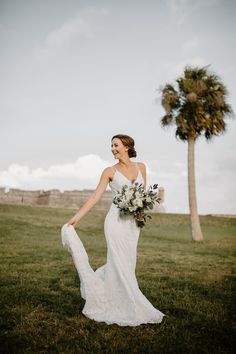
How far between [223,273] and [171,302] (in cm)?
382

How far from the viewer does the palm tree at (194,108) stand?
747 inches

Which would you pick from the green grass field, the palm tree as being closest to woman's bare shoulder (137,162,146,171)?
the green grass field

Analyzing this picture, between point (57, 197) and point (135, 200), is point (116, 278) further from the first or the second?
point (57, 197)

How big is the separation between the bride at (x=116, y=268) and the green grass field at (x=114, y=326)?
0.23 m

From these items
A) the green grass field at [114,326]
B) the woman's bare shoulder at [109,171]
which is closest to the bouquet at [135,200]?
the woman's bare shoulder at [109,171]

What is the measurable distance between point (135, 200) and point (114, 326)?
1.70 m

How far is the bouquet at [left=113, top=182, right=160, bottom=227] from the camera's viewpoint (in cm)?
489

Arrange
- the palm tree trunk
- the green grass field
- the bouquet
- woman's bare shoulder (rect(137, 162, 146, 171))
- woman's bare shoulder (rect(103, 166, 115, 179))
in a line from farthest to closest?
1. the palm tree trunk
2. woman's bare shoulder (rect(137, 162, 146, 171))
3. woman's bare shoulder (rect(103, 166, 115, 179))
4. the bouquet
5. the green grass field

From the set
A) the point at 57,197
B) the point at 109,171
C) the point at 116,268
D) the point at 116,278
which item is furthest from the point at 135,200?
the point at 57,197

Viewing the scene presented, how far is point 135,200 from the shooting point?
485 centimetres

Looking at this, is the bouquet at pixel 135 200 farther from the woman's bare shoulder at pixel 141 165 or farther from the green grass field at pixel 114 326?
the green grass field at pixel 114 326

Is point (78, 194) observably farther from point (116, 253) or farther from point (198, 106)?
point (116, 253)

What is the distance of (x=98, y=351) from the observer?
3.86 metres

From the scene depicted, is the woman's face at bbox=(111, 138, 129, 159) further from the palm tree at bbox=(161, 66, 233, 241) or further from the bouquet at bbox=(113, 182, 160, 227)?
the palm tree at bbox=(161, 66, 233, 241)
